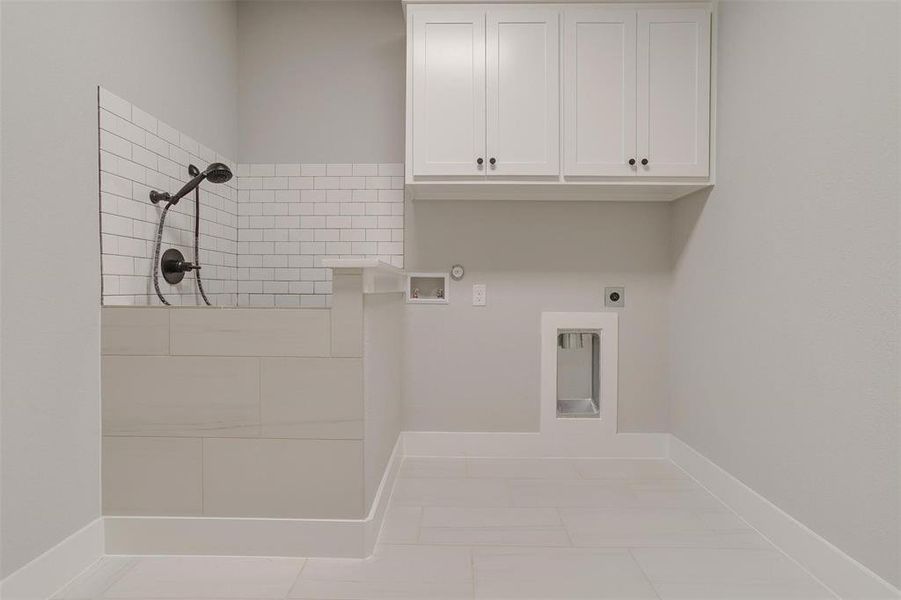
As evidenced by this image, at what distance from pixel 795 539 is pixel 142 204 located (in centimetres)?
264

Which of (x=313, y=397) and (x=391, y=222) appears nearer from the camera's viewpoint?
(x=313, y=397)

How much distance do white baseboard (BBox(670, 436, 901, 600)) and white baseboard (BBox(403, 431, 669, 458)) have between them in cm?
36

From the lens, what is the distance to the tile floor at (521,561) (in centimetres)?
171

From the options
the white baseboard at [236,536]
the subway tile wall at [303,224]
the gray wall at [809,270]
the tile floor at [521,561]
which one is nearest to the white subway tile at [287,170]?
the subway tile wall at [303,224]

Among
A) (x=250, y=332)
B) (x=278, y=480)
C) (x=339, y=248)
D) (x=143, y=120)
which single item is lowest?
(x=278, y=480)

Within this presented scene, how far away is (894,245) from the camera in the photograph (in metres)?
1.54

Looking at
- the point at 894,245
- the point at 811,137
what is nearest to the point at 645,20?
the point at 811,137

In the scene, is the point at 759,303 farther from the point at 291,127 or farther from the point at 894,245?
the point at 291,127

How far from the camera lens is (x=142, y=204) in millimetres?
2160

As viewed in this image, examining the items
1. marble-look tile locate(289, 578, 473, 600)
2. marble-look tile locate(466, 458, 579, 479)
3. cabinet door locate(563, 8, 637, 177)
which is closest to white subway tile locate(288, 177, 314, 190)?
cabinet door locate(563, 8, 637, 177)

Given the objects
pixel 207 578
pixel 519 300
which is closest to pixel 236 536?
pixel 207 578

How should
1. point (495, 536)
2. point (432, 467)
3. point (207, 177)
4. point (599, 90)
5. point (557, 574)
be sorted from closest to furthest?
point (557, 574)
point (495, 536)
point (207, 177)
point (599, 90)
point (432, 467)

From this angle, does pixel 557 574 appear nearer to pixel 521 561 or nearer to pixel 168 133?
pixel 521 561

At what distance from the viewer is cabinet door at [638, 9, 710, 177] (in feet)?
8.64
